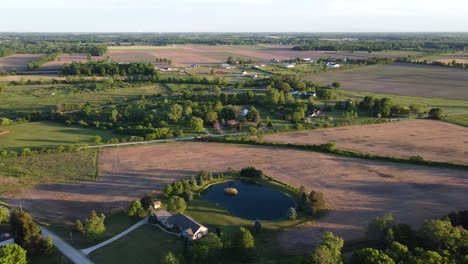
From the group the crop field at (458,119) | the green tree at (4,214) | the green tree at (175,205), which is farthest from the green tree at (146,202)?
the crop field at (458,119)

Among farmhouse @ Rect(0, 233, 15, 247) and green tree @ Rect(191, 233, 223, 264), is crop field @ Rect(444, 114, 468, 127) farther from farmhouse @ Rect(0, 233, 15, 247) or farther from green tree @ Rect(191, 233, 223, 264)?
farmhouse @ Rect(0, 233, 15, 247)

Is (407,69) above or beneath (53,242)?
above

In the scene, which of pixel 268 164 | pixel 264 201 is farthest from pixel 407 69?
pixel 264 201

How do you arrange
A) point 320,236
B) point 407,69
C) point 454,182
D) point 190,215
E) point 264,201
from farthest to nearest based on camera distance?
point 407,69 → point 454,182 → point 264,201 → point 190,215 → point 320,236

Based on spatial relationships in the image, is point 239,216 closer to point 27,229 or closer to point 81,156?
point 27,229

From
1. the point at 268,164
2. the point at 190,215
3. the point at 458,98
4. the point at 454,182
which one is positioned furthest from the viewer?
the point at 458,98

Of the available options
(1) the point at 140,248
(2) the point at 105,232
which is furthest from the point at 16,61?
(1) the point at 140,248
